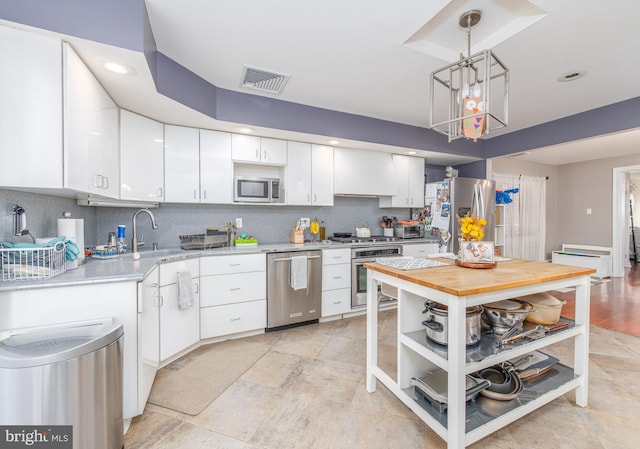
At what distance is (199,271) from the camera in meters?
2.67

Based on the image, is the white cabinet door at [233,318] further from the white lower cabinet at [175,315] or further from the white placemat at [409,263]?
the white placemat at [409,263]

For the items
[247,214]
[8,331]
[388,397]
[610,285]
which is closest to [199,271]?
[247,214]

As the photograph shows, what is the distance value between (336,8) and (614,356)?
3563 millimetres

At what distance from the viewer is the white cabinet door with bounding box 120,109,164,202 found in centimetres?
245

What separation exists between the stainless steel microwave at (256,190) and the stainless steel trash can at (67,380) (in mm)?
1974

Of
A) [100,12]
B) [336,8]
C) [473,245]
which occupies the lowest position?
[473,245]

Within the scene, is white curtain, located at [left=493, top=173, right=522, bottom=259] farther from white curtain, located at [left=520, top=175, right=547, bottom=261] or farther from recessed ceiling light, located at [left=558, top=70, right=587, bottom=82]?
recessed ceiling light, located at [left=558, top=70, right=587, bottom=82]

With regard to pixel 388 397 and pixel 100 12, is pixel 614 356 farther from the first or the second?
pixel 100 12

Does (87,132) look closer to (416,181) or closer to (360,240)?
(360,240)

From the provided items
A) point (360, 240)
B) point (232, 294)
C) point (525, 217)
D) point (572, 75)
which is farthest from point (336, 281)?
point (525, 217)

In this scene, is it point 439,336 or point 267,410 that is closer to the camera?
point 439,336

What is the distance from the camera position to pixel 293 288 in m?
3.09

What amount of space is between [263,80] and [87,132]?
1435mm

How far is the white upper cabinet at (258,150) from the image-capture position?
3.15 meters
